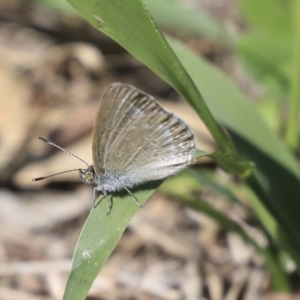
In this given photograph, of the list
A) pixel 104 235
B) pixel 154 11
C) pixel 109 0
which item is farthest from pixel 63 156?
pixel 109 0

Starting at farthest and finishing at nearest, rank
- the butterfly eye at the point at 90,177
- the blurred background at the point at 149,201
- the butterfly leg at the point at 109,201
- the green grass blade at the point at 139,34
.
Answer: the blurred background at the point at 149,201, the butterfly eye at the point at 90,177, the butterfly leg at the point at 109,201, the green grass blade at the point at 139,34

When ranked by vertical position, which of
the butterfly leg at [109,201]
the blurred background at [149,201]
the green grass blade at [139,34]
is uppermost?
the green grass blade at [139,34]

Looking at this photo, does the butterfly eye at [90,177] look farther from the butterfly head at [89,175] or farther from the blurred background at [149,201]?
the blurred background at [149,201]

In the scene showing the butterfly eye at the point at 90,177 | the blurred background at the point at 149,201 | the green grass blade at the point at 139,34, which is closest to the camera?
the green grass blade at the point at 139,34

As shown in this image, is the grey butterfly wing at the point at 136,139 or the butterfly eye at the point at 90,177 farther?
the butterfly eye at the point at 90,177

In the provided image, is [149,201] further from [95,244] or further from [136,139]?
[95,244]

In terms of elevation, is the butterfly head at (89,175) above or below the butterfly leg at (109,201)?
below

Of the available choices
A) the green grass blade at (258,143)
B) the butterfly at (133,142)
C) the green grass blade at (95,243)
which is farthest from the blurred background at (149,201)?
the green grass blade at (95,243)
